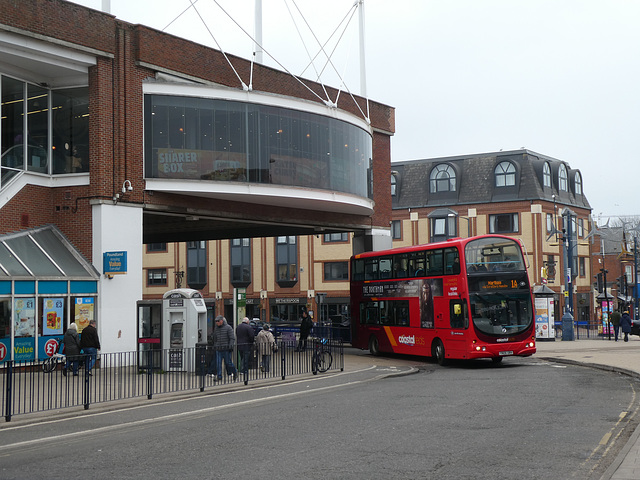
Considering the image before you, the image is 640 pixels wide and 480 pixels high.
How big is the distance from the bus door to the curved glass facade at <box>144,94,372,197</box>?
26.4 ft

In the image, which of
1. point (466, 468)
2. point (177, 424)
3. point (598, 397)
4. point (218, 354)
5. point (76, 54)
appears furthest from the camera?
point (76, 54)

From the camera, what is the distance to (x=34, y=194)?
947 inches

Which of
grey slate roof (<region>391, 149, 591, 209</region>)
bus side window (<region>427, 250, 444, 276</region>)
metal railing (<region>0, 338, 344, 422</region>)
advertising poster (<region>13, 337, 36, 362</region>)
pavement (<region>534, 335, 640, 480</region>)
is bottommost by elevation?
pavement (<region>534, 335, 640, 480</region>)

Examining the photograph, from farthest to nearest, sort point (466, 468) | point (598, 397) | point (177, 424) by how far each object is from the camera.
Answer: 1. point (598, 397)
2. point (177, 424)
3. point (466, 468)

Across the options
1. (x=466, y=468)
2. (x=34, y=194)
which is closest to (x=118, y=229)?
(x=34, y=194)

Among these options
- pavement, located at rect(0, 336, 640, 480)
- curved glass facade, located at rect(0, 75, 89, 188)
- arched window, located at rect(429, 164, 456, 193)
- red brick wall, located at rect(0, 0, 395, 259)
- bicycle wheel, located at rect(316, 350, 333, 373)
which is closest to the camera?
pavement, located at rect(0, 336, 640, 480)

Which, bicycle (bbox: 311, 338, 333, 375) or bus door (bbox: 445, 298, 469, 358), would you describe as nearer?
bicycle (bbox: 311, 338, 333, 375)

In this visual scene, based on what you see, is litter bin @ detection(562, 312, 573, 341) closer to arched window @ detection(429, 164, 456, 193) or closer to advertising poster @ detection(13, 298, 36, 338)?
advertising poster @ detection(13, 298, 36, 338)

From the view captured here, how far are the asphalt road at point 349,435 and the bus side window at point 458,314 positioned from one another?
16.6 ft

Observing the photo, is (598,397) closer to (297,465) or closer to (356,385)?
(356,385)

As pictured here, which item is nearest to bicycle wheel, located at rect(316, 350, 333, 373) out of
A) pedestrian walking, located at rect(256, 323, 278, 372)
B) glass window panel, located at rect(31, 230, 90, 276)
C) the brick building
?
pedestrian walking, located at rect(256, 323, 278, 372)

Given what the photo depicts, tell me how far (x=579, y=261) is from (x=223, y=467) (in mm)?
65612

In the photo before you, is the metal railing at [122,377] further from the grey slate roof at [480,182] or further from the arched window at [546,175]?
the arched window at [546,175]

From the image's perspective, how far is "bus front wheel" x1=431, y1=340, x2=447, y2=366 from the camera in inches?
977
